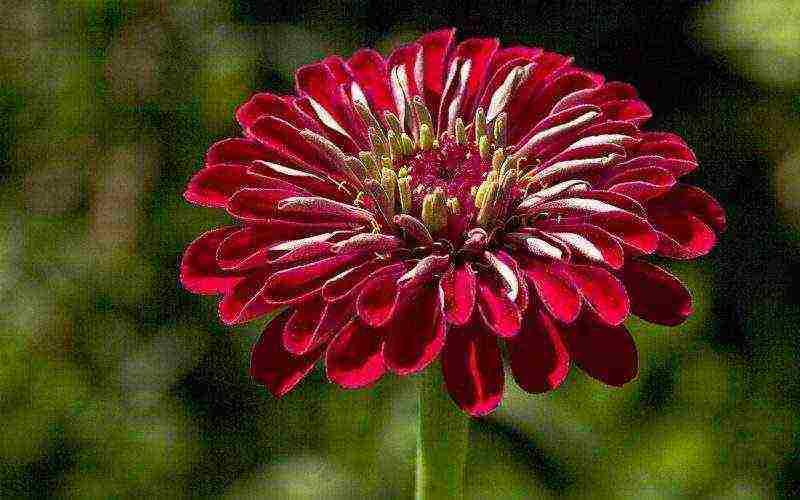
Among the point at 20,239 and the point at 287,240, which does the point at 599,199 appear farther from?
the point at 20,239

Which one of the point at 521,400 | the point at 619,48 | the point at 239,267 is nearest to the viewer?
the point at 239,267

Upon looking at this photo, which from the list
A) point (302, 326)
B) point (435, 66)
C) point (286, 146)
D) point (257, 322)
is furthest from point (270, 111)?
point (257, 322)

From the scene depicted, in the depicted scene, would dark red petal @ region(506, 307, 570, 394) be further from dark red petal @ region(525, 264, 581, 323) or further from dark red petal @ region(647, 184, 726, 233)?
dark red petal @ region(647, 184, 726, 233)

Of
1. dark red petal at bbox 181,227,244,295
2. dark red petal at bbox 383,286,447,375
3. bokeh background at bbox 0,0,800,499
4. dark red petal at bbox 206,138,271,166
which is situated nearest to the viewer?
dark red petal at bbox 383,286,447,375

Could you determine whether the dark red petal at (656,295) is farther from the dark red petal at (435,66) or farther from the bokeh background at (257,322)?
the bokeh background at (257,322)

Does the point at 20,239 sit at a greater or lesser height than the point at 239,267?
lesser

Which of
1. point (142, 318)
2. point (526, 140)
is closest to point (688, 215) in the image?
point (526, 140)

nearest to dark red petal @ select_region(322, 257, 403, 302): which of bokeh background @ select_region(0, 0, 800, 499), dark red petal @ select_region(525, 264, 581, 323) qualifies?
dark red petal @ select_region(525, 264, 581, 323)

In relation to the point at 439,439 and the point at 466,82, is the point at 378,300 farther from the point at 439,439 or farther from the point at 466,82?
the point at 466,82
